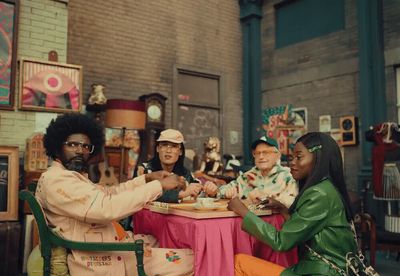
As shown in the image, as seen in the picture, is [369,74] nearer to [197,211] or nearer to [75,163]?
[197,211]

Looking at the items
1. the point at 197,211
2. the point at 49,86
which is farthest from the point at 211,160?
the point at 197,211

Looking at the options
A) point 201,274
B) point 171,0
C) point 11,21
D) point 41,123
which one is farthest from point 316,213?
point 171,0

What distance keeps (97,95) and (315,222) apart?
5.24m

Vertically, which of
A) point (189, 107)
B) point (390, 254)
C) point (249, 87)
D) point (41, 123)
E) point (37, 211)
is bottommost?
point (390, 254)

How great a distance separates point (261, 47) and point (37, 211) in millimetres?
7879

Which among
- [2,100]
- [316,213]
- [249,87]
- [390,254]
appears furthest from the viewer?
[249,87]

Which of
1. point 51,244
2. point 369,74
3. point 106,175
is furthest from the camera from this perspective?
point 369,74

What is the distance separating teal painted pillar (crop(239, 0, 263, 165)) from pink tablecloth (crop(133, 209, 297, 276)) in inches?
248

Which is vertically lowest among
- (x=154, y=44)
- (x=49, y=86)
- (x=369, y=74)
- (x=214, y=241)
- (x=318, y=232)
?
(x=214, y=241)

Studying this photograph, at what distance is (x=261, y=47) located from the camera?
360 inches

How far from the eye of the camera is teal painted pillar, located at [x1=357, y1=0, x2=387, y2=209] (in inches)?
267

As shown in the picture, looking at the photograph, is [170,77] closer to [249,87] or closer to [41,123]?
[249,87]

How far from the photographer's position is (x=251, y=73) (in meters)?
9.05

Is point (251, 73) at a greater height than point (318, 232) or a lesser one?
greater
